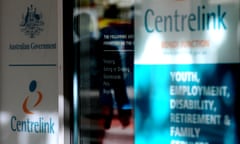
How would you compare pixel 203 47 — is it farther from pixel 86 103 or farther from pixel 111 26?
pixel 86 103

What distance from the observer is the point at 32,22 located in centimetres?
409

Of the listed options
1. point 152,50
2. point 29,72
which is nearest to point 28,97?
point 29,72

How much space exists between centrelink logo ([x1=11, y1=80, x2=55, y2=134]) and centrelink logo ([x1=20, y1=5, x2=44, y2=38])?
445 mm

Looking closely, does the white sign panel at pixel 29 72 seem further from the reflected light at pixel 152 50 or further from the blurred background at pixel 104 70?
the reflected light at pixel 152 50

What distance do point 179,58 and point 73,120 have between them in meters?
1.07

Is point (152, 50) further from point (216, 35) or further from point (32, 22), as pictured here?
point (32, 22)

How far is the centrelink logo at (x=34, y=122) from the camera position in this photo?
3988mm

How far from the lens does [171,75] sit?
11.1ft

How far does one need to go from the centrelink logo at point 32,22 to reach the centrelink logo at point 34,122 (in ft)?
1.46

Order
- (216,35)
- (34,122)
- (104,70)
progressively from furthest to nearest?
(34,122), (104,70), (216,35)

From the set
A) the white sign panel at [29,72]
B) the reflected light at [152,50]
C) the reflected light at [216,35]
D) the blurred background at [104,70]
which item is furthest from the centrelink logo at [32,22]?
the reflected light at [216,35]

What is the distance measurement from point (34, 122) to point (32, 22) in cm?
89

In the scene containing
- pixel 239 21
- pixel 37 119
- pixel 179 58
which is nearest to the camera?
pixel 239 21

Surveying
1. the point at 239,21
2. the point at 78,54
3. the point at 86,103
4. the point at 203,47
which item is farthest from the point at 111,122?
the point at 239,21
